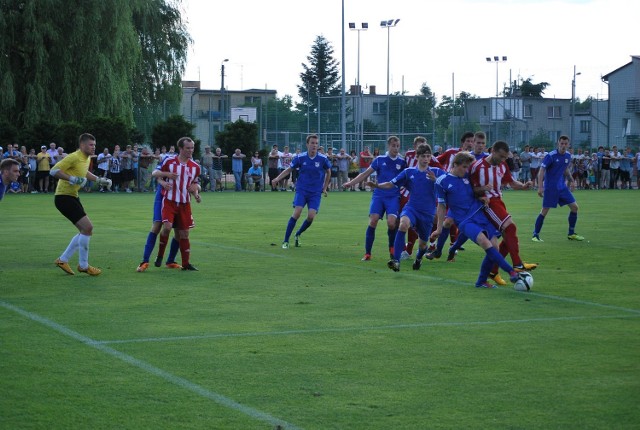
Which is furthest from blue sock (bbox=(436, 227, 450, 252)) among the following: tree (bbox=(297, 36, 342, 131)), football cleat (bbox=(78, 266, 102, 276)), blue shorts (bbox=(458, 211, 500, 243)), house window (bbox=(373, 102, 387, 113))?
tree (bbox=(297, 36, 342, 131))

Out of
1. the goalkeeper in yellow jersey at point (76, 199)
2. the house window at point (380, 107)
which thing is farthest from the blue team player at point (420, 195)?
the house window at point (380, 107)

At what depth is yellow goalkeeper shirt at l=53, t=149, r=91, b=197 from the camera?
42.3 feet

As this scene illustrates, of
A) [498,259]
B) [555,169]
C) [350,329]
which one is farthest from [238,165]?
[350,329]

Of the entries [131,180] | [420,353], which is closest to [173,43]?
[131,180]

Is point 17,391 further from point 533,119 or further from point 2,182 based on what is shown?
point 533,119

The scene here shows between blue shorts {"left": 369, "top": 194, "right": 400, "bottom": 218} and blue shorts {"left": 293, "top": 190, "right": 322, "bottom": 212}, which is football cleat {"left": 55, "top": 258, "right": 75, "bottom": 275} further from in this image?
blue shorts {"left": 293, "top": 190, "right": 322, "bottom": 212}

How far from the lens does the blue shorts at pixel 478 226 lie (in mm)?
11969

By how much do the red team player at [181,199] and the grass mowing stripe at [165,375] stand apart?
402 centimetres

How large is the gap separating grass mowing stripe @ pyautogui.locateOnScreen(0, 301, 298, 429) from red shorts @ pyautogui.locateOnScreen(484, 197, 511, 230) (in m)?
5.71

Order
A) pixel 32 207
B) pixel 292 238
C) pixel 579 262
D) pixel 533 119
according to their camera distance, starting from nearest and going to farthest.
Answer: pixel 579 262 < pixel 292 238 < pixel 32 207 < pixel 533 119

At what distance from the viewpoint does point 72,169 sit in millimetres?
12930

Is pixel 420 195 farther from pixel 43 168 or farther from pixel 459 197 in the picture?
pixel 43 168

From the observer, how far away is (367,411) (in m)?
6.07

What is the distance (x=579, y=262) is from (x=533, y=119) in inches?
2935
